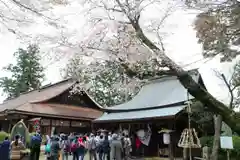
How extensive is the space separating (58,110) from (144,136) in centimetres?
685

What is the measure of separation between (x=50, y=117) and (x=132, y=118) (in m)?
6.43

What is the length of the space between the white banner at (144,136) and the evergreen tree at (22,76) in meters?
24.8

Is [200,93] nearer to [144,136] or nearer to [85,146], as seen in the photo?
[85,146]

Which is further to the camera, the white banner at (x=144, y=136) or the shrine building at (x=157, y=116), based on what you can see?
the white banner at (x=144, y=136)

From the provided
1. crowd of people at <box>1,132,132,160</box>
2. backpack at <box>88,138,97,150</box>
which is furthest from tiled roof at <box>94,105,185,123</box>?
backpack at <box>88,138,97,150</box>

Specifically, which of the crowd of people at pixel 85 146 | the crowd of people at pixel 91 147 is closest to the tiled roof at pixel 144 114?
the crowd of people at pixel 85 146

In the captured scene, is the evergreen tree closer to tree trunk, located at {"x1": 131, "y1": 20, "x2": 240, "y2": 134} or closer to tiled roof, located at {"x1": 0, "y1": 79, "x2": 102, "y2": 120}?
tiled roof, located at {"x1": 0, "y1": 79, "x2": 102, "y2": 120}

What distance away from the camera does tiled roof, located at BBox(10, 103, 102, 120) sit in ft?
56.9

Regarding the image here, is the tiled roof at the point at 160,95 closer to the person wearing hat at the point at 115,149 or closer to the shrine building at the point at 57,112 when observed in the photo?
the shrine building at the point at 57,112

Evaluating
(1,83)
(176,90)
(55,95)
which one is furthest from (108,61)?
(1,83)

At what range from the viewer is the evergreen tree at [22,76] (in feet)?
122

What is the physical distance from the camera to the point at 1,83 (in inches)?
1475

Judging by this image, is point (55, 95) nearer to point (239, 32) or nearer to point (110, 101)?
point (110, 101)

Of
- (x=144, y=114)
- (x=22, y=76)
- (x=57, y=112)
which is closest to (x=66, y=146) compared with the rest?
(x=144, y=114)
